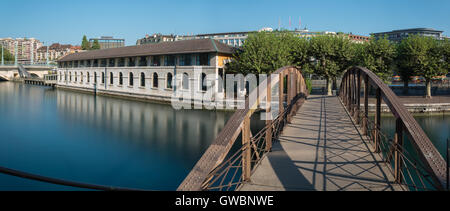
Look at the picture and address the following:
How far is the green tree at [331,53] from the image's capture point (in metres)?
29.1

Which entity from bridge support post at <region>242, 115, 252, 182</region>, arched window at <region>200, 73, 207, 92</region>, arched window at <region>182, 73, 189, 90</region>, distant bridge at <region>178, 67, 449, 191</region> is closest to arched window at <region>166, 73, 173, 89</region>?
arched window at <region>182, 73, 189, 90</region>

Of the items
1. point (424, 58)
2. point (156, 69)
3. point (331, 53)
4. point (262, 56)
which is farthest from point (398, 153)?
point (156, 69)

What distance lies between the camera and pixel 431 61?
92.4ft

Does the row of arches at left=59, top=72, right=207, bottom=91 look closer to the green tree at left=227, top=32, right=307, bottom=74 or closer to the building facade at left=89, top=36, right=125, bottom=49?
the green tree at left=227, top=32, right=307, bottom=74

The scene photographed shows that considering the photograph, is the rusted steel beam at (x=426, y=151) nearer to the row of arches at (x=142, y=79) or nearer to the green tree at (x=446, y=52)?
the row of arches at (x=142, y=79)

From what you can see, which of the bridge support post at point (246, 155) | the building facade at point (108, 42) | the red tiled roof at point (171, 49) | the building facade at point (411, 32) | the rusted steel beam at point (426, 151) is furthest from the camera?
the building facade at point (411, 32)

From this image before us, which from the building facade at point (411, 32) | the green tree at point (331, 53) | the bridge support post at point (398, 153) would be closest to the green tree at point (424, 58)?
the green tree at point (331, 53)

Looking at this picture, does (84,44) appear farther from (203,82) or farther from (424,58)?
(424,58)

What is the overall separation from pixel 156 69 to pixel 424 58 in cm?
2419

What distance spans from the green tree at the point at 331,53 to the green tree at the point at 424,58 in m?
4.69

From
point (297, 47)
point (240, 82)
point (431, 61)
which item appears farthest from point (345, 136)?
A: point (431, 61)

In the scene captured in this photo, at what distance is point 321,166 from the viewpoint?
579 centimetres
